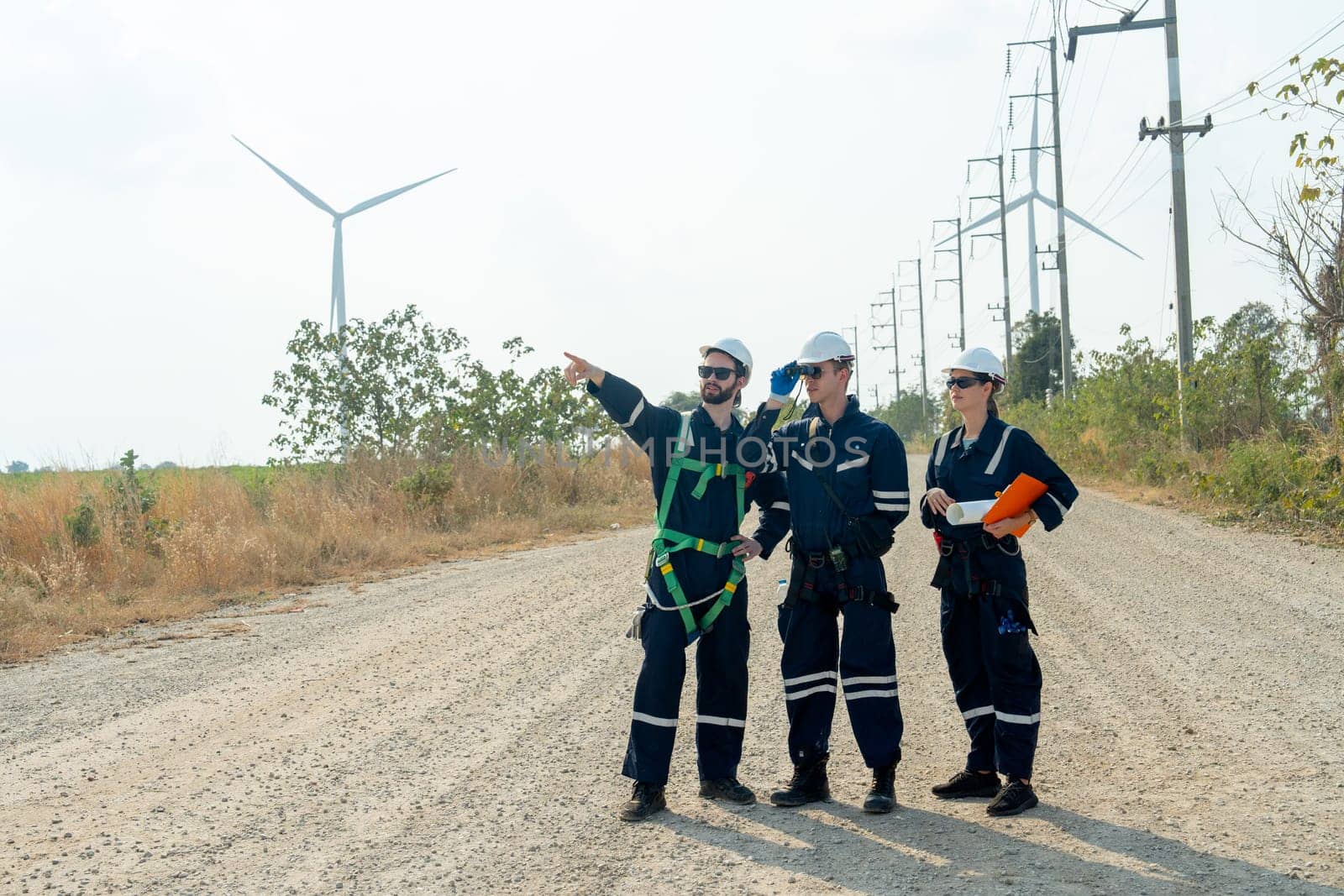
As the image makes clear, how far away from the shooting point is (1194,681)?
24.4ft

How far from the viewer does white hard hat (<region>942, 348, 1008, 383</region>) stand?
17.8 ft

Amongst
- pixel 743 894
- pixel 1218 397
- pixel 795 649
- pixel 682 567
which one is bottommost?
pixel 743 894

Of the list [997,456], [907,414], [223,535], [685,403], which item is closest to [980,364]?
[997,456]

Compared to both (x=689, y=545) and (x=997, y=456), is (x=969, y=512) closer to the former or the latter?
(x=997, y=456)

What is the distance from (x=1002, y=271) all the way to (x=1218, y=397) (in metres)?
29.1

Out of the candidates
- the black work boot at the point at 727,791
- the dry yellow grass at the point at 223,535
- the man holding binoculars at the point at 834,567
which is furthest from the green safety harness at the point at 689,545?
the dry yellow grass at the point at 223,535

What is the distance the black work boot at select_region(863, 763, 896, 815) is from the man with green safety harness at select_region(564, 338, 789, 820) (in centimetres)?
53

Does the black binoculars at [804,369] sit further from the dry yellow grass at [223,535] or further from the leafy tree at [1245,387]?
the leafy tree at [1245,387]

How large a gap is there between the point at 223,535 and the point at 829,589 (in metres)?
11.2

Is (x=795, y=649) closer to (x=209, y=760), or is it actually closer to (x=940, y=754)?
(x=940, y=754)

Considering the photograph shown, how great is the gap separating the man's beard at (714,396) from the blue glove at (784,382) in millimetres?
203

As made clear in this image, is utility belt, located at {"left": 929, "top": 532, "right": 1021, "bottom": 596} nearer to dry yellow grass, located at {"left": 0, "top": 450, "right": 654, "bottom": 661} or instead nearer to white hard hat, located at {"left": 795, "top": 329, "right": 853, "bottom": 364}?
white hard hat, located at {"left": 795, "top": 329, "right": 853, "bottom": 364}

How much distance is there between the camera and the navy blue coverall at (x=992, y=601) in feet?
17.0

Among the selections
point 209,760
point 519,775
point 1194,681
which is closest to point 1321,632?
point 1194,681
